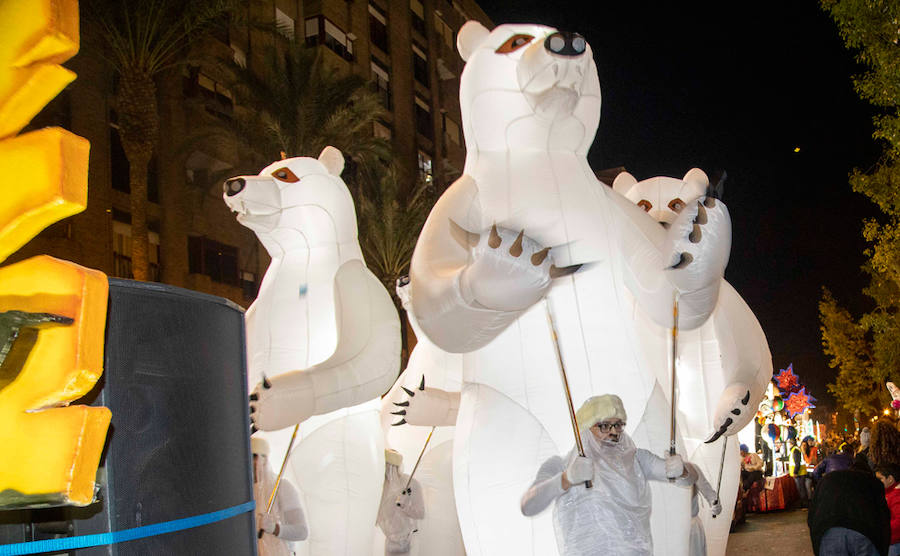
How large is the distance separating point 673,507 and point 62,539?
2.38 m

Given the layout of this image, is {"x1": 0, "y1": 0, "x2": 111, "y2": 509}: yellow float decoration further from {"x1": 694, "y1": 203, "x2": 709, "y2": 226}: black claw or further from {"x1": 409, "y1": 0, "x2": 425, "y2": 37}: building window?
{"x1": 409, "y1": 0, "x2": 425, "y2": 37}: building window

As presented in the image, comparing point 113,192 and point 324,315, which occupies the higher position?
point 113,192

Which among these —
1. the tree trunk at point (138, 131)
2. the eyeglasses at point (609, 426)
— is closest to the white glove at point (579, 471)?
the eyeglasses at point (609, 426)

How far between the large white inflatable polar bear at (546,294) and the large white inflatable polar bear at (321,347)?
1321 millimetres

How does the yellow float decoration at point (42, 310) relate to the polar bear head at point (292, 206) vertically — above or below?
below

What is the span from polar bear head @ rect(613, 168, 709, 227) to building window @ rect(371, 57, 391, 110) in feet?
80.7

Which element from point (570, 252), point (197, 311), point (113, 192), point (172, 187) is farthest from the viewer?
point (172, 187)

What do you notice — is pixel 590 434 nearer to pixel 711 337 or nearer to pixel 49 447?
pixel 711 337

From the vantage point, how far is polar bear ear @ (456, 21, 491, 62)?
3.91m

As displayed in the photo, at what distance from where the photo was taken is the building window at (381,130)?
29337mm

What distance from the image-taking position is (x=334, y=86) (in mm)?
16094

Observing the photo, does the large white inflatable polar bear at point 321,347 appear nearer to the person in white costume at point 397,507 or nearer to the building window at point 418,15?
the person in white costume at point 397,507

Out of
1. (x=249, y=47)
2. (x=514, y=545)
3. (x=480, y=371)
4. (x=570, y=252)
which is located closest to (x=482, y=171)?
(x=570, y=252)

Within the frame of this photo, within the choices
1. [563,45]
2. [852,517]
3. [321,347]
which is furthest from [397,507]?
[563,45]
